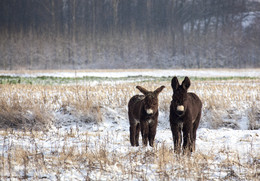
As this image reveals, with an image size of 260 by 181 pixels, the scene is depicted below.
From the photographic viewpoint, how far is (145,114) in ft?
20.3

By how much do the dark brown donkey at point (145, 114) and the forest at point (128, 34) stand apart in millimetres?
62194

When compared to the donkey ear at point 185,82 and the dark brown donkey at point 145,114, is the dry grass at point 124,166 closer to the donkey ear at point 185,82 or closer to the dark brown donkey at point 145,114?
the dark brown donkey at point 145,114

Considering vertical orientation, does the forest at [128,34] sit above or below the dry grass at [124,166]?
above

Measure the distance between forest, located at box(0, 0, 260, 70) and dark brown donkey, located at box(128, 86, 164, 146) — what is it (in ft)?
204

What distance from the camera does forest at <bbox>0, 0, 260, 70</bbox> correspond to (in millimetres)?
70625

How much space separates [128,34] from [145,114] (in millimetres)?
73658

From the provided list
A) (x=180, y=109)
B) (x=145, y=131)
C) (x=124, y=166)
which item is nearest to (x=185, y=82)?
(x=180, y=109)

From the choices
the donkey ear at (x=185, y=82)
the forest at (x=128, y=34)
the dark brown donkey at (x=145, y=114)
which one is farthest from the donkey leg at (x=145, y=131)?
the forest at (x=128, y=34)

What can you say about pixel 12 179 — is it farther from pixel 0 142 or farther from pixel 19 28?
pixel 19 28

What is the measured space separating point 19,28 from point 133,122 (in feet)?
264

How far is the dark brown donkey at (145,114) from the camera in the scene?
6084 millimetres

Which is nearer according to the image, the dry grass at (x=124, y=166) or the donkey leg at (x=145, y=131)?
the dry grass at (x=124, y=166)

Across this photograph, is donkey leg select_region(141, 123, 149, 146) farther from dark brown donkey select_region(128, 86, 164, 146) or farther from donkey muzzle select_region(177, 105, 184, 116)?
donkey muzzle select_region(177, 105, 184, 116)

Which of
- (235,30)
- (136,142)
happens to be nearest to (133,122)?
(136,142)
